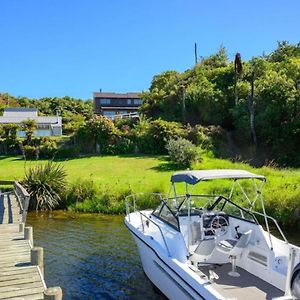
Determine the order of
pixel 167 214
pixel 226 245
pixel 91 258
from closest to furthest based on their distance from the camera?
1. pixel 226 245
2. pixel 167 214
3. pixel 91 258

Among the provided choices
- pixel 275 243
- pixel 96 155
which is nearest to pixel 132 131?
pixel 96 155

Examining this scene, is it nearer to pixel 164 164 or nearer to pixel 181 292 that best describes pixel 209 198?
pixel 181 292

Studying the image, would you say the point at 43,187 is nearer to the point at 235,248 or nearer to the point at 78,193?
the point at 78,193

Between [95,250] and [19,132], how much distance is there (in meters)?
26.8

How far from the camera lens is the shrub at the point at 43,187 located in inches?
773

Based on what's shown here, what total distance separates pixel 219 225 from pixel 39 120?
46864mm

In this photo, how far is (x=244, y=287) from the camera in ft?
26.5

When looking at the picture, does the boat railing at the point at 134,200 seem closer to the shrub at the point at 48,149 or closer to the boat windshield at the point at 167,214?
the boat windshield at the point at 167,214

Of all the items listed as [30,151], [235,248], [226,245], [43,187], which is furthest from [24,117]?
[235,248]

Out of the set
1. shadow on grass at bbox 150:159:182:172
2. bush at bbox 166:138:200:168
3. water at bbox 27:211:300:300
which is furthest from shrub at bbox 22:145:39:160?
water at bbox 27:211:300:300

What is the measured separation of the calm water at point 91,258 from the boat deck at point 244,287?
1.85m

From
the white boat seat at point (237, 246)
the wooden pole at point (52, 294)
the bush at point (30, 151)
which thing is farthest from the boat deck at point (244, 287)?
the bush at point (30, 151)

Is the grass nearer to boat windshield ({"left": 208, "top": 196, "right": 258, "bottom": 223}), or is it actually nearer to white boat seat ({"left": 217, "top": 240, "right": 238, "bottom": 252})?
boat windshield ({"left": 208, "top": 196, "right": 258, "bottom": 223})

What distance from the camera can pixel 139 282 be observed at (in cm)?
1047
